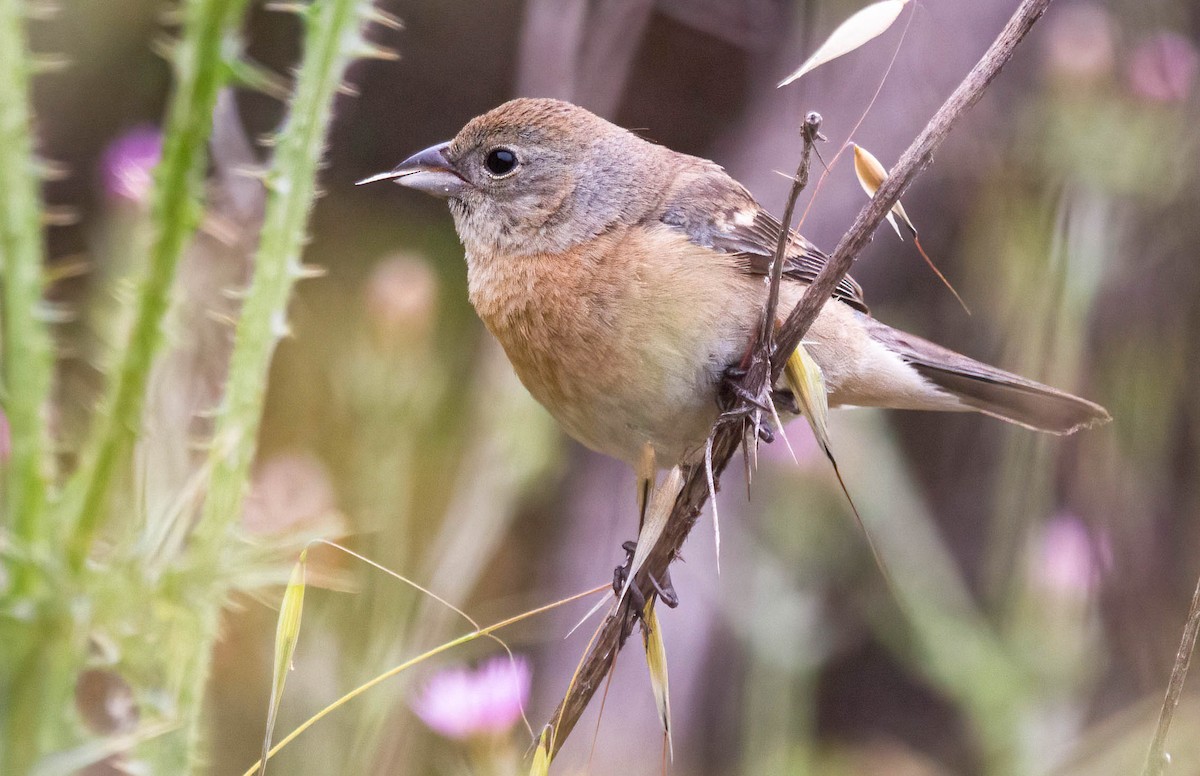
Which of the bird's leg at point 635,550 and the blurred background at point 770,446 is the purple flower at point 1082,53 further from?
the bird's leg at point 635,550

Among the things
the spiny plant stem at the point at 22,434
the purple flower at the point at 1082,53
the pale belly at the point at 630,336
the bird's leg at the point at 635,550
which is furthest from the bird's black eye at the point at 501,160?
the spiny plant stem at the point at 22,434

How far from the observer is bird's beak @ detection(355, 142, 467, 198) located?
131 inches

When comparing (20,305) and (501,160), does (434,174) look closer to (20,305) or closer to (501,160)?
(501,160)

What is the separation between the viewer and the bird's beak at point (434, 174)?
10.9 feet

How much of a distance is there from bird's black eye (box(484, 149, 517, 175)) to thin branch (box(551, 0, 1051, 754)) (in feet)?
4.70

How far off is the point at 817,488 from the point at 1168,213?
5.52ft

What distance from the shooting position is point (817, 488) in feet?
11.6

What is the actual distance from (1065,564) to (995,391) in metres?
0.60

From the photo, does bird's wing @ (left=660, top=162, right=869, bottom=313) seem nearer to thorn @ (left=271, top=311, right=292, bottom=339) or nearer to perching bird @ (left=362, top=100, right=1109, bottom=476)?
perching bird @ (left=362, top=100, right=1109, bottom=476)

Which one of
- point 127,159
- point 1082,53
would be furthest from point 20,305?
point 1082,53

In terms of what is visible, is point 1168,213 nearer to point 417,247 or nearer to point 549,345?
point 549,345

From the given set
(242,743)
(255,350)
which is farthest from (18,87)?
(242,743)

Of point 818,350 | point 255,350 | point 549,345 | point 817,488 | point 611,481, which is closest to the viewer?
point 255,350

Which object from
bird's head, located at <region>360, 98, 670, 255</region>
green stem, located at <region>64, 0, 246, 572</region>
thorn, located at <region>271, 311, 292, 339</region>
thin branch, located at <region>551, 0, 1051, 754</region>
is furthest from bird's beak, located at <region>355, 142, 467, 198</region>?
green stem, located at <region>64, 0, 246, 572</region>
